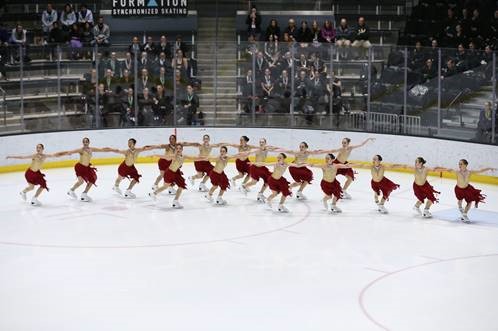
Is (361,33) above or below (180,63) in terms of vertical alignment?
above

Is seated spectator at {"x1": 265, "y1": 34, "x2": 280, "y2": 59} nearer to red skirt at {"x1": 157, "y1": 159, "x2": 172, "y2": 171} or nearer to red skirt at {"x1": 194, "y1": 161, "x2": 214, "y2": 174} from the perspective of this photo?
red skirt at {"x1": 194, "y1": 161, "x2": 214, "y2": 174}

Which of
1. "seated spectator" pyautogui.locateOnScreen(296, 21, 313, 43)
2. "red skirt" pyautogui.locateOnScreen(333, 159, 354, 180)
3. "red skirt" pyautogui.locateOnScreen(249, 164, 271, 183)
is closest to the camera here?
"red skirt" pyautogui.locateOnScreen(249, 164, 271, 183)

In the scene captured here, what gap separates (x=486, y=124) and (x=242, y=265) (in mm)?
8185

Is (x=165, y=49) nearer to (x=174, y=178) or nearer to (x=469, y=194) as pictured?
(x=174, y=178)

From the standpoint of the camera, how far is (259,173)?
17906mm

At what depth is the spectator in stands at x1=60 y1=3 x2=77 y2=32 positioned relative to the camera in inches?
953

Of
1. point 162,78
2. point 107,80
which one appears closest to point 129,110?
point 107,80

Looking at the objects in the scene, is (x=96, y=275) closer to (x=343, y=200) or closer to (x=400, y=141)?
(x=343, y=200)

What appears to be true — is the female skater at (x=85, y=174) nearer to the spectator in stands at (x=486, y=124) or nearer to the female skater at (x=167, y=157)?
the female skater at (x=167, y=157)

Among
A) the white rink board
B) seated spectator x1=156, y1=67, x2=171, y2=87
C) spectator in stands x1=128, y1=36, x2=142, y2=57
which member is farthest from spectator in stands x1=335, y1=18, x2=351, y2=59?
spectator in stands x1=128, y1=36, x2=142, y2=57

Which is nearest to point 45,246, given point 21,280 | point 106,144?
point 21,280

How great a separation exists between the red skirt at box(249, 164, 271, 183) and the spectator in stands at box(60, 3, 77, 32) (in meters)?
8.44

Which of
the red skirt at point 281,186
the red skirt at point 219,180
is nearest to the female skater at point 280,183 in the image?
the red skirt at point 281,186

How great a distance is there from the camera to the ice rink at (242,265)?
1101 centimetres
